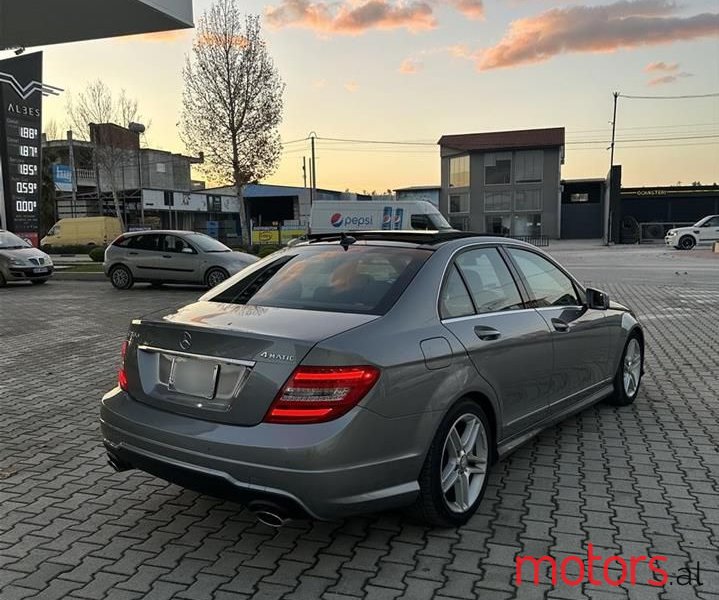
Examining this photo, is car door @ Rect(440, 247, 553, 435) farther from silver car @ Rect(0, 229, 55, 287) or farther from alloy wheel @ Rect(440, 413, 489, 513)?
silver car @ Rect(0, 229, 55, 287)

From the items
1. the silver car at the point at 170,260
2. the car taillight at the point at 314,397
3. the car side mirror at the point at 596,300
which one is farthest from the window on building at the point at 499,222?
the car taillight at the point at 314,397

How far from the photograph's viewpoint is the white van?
24.8 metres

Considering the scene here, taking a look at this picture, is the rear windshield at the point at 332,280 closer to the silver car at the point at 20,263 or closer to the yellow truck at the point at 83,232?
the silver car at the point at 20,263

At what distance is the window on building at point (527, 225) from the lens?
56.2 metres

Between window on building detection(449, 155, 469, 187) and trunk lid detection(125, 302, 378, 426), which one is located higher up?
window on building detection(449, 155, 469, 187)

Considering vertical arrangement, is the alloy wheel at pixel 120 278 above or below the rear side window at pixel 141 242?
below

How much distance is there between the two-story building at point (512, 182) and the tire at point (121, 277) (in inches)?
1664

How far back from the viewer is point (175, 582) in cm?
288

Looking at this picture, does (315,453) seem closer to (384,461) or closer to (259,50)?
(384,461)

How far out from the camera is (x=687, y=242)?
35.8 m

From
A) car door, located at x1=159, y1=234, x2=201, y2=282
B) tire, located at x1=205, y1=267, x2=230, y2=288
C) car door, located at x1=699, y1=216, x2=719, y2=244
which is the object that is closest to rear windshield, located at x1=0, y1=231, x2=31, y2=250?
car door, located at x1=159, y1=234, x2=201, y2=282

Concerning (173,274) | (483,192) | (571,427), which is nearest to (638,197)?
(483,192)

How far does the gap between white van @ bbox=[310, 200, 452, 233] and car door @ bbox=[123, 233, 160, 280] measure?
9506mm

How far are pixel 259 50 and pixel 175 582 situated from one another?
29.2 meters
